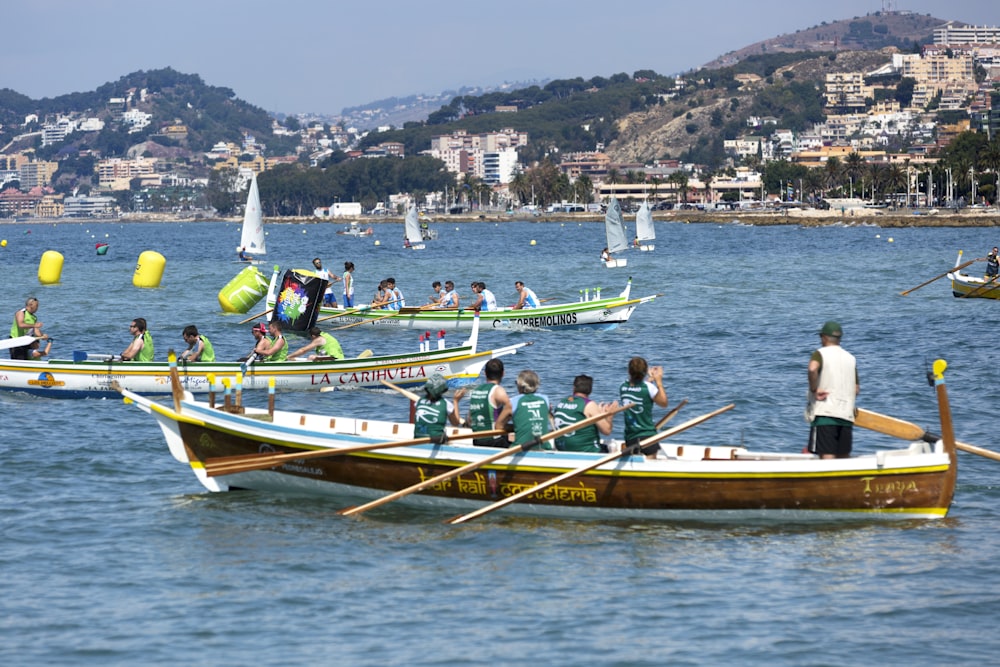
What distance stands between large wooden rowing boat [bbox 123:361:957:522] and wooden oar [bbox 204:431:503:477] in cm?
2

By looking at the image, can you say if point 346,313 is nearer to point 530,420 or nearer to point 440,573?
point 530,420

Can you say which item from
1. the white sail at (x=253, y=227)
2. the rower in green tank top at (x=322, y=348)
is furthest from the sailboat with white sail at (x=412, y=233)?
the rower in green tank top at (x=322, y=348)

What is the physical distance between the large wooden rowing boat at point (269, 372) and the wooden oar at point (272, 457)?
28.9ft

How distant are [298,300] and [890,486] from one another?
17.8 meters

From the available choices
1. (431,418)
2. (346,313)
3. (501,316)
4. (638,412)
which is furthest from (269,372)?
(501,316)

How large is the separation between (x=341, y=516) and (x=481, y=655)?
Result: 526cm

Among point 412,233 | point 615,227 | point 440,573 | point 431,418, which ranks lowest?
point 440,573

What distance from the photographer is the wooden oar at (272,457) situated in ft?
57.3

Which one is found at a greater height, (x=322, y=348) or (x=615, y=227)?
(x=615, y=227)

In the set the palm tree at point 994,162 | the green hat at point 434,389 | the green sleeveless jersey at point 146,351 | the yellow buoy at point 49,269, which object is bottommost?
the yellow buoy at point 49,269

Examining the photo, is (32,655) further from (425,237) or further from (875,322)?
(425,237)

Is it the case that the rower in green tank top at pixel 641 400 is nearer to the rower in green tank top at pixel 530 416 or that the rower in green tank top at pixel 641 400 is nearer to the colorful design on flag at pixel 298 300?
the rower in green tank top at pixel 530 416

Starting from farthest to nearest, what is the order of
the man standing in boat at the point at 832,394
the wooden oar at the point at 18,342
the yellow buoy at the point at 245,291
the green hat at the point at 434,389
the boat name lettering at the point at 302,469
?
the yellow buoy at the point at 245,291 < the wooden oar at the point at 18,342 < the boat name lettering at the point at 302,469 < the green hat at the point at 434,389 < the man standing in boat at the point at 832,394

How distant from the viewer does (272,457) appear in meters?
18.0
